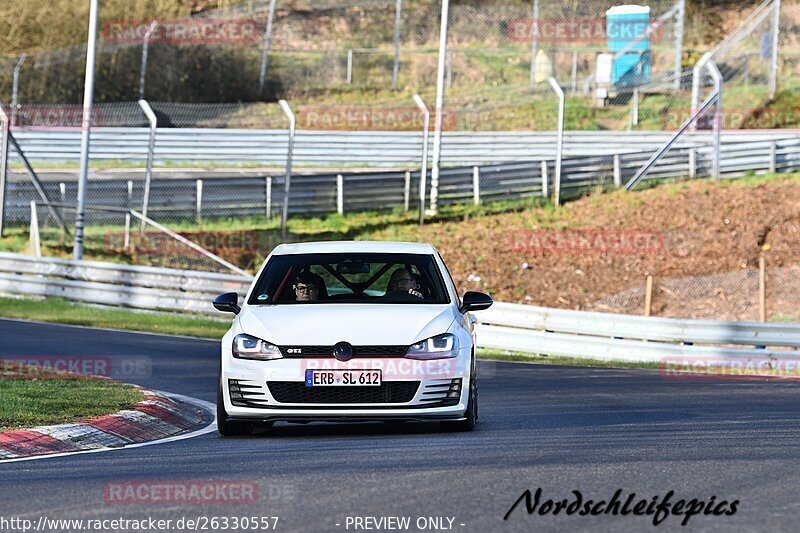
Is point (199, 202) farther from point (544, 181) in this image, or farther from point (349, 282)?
point (349, 282)

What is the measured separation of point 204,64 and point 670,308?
893 inches

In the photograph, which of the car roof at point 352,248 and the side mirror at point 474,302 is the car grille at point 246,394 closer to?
the car roof at point 352,248

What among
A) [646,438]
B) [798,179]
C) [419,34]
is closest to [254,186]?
[798,179]

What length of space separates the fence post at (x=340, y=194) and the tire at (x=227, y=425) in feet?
77.0

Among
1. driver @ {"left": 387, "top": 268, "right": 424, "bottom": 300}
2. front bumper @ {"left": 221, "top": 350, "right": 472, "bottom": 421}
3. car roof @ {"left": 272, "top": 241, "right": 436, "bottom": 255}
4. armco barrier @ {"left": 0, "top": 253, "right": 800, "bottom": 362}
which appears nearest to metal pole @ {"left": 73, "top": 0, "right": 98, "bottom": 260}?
armco barrier @ {"left": 0, "top": 253, "right": 800, "bottom": 362}

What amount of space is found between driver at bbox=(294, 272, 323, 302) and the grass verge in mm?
1815

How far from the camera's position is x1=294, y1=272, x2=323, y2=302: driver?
11.4 metres

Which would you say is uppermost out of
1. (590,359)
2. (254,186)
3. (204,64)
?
(204,64)

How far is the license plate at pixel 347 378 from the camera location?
34.0 ft

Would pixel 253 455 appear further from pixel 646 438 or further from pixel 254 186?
pixel 254 186

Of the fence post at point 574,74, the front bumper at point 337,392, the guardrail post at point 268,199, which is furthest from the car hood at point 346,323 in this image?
the fence post at point 574,74

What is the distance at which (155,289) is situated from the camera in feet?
86.8

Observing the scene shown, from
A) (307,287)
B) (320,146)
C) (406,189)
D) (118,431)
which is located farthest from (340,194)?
(118,431)

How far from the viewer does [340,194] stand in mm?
34375
